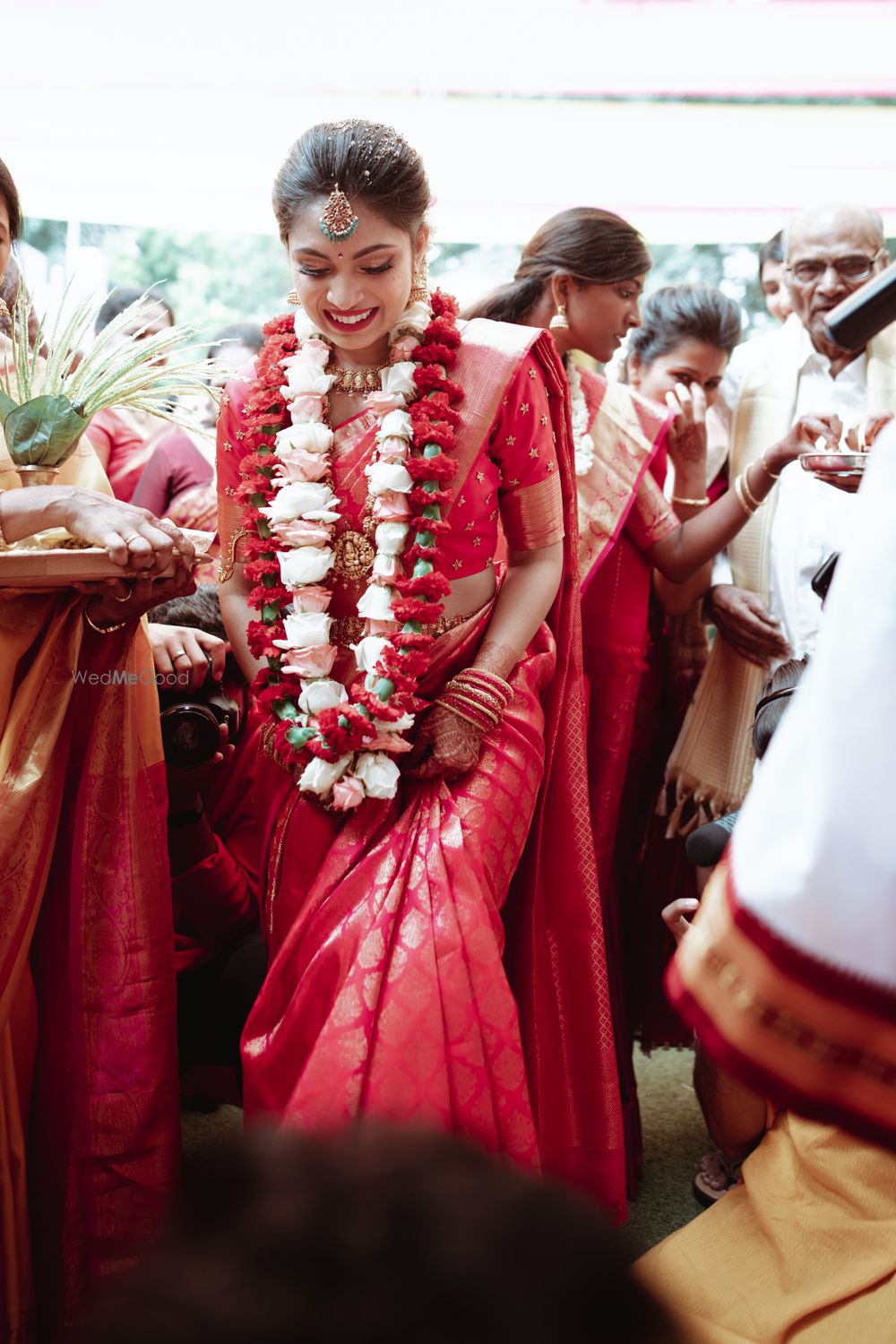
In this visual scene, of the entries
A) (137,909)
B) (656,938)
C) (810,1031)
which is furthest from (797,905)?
(656,938)

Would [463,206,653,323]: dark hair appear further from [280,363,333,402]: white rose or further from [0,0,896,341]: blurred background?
[0,0,896,341]: blurred background

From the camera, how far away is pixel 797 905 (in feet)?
2.94

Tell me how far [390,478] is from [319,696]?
1.28 ft

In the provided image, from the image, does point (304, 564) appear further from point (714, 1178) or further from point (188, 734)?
point (714, 1178)

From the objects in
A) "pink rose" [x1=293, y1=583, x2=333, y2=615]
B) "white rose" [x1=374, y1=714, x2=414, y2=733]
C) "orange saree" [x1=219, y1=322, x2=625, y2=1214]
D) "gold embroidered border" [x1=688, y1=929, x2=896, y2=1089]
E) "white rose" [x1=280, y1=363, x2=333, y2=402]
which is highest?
"white rose" [x1=280, y1=363, x2=333, y2=402]

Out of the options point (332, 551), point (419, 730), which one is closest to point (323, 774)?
point (419, 730)

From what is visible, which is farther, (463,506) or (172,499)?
(172,499)

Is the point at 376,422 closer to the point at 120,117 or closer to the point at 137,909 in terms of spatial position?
the point at 137,909

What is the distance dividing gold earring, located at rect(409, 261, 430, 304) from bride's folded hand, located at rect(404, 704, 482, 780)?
740 millimetres

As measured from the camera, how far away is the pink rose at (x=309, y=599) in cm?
219

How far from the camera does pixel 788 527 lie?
128 inches

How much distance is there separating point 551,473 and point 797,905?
1.55 meters

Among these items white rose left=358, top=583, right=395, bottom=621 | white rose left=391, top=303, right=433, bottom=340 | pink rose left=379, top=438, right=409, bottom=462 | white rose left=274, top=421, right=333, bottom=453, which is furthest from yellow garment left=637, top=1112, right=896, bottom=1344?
white rose left=391, top=303, right=433, bottom=340

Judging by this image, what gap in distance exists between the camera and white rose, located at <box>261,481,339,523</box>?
219 cm
